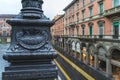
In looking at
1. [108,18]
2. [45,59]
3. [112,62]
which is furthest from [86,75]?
[45,59]

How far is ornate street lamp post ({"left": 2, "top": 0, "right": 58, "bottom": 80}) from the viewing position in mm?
3594

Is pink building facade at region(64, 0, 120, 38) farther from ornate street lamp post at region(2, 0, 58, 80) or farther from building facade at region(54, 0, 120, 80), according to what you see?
ornate street lamp post at region(2, 0, 58, 80)

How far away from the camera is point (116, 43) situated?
1923 centimetres

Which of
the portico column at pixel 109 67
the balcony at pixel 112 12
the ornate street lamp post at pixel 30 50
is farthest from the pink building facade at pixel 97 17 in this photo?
the ornate street lamp post at pixel 30 50

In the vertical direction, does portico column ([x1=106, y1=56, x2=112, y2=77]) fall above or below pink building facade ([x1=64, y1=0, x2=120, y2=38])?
below

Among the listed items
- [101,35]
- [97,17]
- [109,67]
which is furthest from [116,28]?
[97,17]

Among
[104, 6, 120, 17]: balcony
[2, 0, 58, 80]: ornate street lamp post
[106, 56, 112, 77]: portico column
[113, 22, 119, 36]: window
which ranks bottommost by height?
[106, 56, 112, 77]: portico column

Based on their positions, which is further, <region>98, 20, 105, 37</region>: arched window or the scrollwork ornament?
<region>98, 20, 105, 37</region>: arched window

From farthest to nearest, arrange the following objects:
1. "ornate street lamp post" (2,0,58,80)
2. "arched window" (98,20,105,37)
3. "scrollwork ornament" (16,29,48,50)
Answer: "arched window" (98,20,105,37)
"scrollwork ornament" (16,29,48,50)
"ornate street lamp post" (2,0,58,80)

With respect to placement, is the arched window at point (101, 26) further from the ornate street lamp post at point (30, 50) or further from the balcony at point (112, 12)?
the ornate street lamp post at point (30, 50)

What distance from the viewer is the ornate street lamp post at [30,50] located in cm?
359

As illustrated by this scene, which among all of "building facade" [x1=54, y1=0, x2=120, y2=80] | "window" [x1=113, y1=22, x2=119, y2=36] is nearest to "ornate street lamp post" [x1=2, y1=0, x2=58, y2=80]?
"building facade" [x1=54, y1=0, x2=120, y2=80]

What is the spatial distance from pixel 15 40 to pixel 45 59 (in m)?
0.81

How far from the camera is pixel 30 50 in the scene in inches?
147
